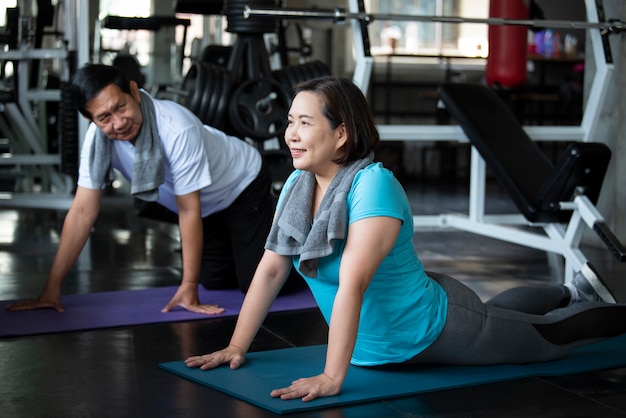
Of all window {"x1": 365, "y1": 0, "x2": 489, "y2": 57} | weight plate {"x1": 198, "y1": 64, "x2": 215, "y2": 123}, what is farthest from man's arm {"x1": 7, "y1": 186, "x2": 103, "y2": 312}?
window {"x1": 365, "y1": 0, "x2": 489, "y2": 57}

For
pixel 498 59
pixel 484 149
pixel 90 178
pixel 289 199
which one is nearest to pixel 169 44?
pixel 498 59

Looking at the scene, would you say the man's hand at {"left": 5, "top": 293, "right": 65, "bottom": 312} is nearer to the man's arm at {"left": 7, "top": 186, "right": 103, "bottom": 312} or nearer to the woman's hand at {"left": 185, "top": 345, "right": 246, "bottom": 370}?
the man's arm at {"left": 7, "top": 186, "right": 103, "bottom": 312}

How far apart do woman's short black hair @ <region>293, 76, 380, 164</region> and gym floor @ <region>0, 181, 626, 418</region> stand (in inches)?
20.5

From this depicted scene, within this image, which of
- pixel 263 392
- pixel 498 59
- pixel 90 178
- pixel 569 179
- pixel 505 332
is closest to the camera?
pixel 263 392

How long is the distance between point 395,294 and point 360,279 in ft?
0.58

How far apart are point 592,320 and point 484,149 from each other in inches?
62.6

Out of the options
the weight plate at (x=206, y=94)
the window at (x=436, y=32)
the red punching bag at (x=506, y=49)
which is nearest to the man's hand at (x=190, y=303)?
the weight plate at (x=206, y=94)

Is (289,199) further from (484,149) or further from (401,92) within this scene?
(401,92)

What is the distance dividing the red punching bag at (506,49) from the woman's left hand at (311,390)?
3.11 metres

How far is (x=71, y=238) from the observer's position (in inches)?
104

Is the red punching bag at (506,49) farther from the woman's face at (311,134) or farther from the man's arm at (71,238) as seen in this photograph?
the woman's face at (311,134)

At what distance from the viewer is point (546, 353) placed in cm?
204

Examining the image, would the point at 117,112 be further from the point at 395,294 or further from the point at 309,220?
the point at 395,294

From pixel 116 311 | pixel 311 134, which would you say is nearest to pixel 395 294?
pixel 311 134
